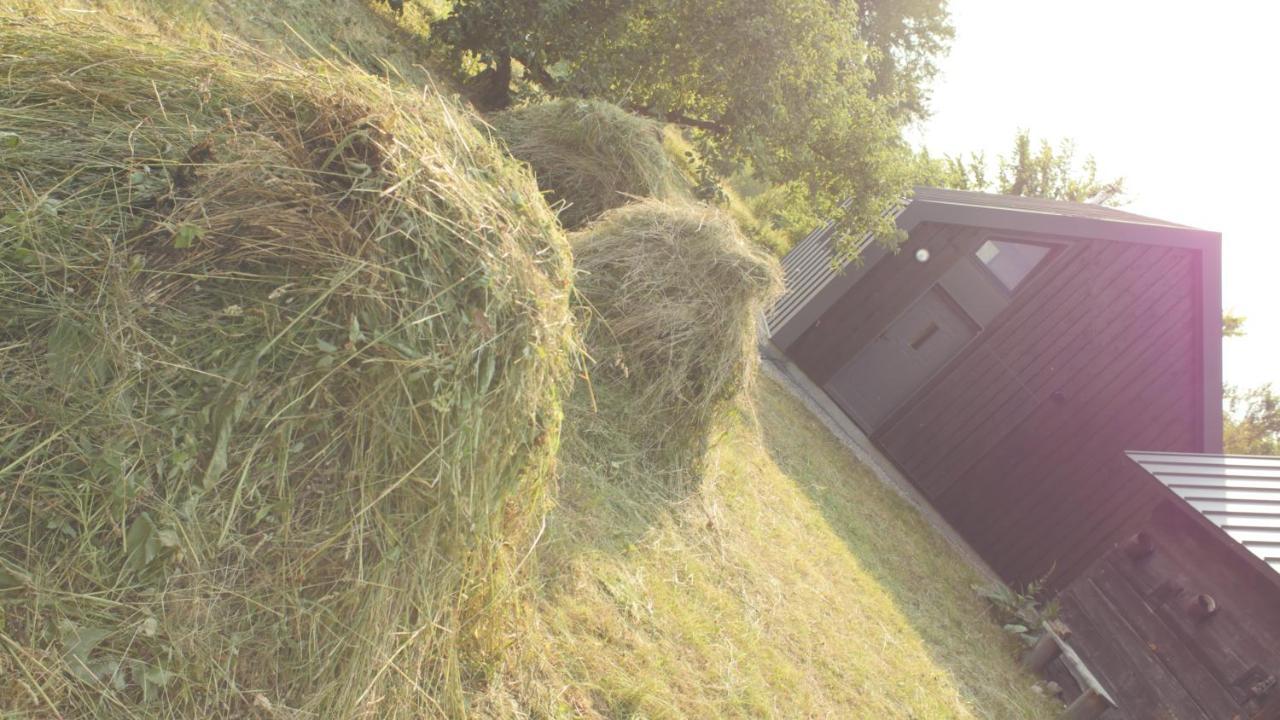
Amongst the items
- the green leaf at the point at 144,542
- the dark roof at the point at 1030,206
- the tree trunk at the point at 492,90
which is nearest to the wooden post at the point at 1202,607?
the dark roof at the point at 1030,206

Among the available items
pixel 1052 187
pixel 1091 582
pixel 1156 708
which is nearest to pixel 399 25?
pixel 1091 582

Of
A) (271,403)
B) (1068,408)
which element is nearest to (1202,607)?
(1068,408)

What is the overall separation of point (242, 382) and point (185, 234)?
19.6 inches

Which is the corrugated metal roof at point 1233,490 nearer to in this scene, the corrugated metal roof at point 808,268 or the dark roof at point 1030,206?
the dark roof at point 1030,206

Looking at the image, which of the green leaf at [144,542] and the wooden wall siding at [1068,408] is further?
the wooden wall siding at [1068,408]

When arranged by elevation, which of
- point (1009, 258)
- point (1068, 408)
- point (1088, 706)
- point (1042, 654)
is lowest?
point (1042, 654)

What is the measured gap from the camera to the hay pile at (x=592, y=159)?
319 inches

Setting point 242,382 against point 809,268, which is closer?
point 242,382

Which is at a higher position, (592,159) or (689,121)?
(689,121)

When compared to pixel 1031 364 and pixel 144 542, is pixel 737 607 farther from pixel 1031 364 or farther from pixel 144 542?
pixel 1031 364

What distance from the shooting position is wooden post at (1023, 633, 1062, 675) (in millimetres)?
9391

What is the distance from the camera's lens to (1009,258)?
14.7 m

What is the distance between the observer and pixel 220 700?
2422 millimetres

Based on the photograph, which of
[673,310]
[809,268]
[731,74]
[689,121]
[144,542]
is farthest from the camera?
[809,268]
